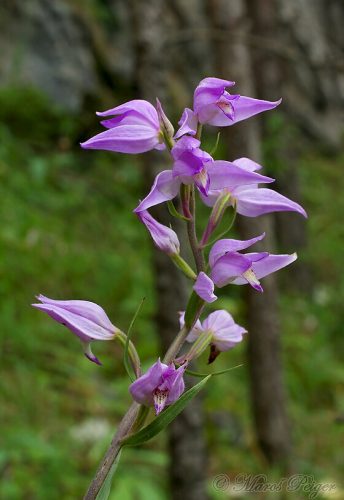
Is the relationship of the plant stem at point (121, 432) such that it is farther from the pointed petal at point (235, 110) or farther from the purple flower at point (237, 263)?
the pointed petal at point (235, 110)

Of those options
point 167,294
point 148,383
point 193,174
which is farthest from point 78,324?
point 167,294

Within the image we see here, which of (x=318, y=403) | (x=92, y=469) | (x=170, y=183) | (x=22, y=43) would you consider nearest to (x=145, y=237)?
(x=318, y=403)

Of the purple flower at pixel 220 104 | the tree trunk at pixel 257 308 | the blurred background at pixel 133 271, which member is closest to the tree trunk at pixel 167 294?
the blurred background at pixel 133 271

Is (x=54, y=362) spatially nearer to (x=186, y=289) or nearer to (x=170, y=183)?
(x=186, y=289)

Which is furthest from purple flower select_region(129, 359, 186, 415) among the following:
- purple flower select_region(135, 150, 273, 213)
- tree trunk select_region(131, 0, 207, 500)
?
tree trunk select_region(131, 0, 207, 500)

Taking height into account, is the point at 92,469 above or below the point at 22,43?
below

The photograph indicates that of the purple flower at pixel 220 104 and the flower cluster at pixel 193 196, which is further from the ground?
the purple flower at pixel 220 104

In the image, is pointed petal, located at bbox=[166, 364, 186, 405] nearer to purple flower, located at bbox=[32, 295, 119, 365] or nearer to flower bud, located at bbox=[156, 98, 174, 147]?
purple flower, located at bbox=[32, 295, 119, 365]
